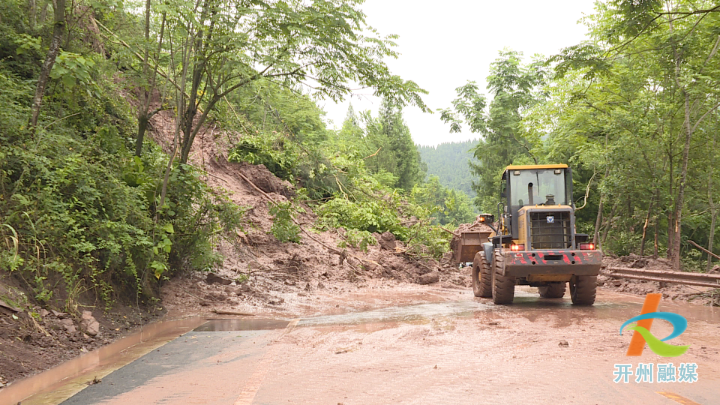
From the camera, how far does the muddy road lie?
5.24 m

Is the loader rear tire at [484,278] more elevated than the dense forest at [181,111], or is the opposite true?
the dense forest at [181,111]

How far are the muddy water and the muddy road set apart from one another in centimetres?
6

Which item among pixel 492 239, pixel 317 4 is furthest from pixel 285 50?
pixel 492 239

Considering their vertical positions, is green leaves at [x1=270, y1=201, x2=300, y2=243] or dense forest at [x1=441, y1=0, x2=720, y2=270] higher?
dense forest at [x1=441, y1=0, x2=720, y2=270]

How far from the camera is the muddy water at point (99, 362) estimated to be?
5.69 meters

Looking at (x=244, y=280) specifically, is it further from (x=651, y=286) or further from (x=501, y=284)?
(x=651, y=286)

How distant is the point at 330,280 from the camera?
17047mm

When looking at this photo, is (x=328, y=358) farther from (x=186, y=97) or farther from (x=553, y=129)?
(x=553, y=129)

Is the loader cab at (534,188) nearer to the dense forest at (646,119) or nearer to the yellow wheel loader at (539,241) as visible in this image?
the yellow wheel loader at (539,241)

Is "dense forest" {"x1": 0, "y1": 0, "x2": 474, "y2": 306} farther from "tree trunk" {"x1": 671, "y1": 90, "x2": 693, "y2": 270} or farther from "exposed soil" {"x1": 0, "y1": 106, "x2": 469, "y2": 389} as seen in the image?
"tree trunk" {"x1": 671, "y1": 90, "x2": 693, "y2": 270}

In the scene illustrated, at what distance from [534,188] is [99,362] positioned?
32.4ft

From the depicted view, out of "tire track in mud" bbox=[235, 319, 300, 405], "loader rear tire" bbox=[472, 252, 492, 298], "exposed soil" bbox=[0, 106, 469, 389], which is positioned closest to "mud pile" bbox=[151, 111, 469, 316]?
"exposed soil" bbox=[0, 106, 469, 389]

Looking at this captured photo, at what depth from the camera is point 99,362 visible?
7145 mm

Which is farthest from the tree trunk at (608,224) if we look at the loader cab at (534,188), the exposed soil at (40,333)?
the exposed soil at (40,333)
